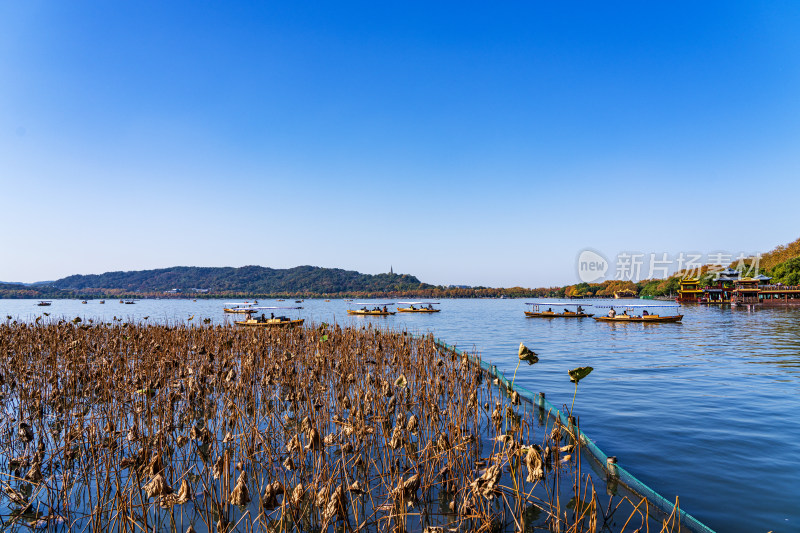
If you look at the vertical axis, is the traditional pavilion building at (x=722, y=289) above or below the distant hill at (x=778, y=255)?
below

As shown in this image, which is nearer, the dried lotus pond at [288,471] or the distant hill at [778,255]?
the dried lotus pond at [288,471]

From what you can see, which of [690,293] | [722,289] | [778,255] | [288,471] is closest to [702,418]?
[288,471]

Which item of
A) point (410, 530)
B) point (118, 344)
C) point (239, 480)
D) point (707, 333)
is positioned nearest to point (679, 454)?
point (410, 530)

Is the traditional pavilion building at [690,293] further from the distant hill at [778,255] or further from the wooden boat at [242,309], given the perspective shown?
the wooden boat at [242,309]

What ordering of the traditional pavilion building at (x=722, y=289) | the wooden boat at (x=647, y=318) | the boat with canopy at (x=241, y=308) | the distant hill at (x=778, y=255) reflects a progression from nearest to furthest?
1. the boat with canopy at (x=241, y=308)
2. the wooden boat at (x=647, y=318)
3. the traditional pavilion building at (x=722, y=289)
4. the distant hill at (x=778, y=255)

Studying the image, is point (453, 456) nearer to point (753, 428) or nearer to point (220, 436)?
point (220, 436)

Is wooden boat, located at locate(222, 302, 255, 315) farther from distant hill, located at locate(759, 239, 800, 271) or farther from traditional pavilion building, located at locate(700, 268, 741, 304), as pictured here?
distant hill, located at locate(759, 239, 800, 271)

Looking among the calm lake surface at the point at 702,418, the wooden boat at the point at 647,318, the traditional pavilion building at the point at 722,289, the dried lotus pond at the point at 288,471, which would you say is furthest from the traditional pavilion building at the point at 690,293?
the dried lotus pond at the point at 288,471

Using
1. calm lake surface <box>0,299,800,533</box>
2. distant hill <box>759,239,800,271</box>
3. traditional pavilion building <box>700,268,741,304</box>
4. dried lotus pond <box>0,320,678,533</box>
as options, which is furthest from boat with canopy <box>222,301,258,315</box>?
distant hill <box>759,239,800,271</box>

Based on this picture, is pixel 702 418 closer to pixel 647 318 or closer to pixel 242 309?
pixel 647 318

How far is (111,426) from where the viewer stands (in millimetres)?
6770

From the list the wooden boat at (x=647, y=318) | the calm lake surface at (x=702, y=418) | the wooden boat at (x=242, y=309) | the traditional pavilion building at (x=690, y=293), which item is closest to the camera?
the calm lake surface at (x=702, y=418)

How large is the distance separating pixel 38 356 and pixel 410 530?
53.4 feet

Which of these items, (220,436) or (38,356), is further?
(38,356)
